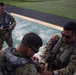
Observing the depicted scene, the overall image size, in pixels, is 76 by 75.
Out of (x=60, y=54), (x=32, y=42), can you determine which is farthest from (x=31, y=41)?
(x=60, y=54)

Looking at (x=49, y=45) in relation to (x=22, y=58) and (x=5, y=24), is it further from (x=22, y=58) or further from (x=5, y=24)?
(x=5, y=24)

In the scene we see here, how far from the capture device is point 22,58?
2670mm

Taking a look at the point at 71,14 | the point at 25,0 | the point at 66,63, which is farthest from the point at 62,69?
the point at 25,0

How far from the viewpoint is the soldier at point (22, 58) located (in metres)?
2.63

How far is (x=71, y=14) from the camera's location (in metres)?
13.2

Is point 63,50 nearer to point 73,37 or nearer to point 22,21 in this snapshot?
point 73,37

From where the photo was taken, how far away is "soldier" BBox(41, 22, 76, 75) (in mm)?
3820

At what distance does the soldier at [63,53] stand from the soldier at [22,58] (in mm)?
1015

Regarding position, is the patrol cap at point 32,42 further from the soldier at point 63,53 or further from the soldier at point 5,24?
the soldier at point 5,24

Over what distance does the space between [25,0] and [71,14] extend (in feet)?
22.0

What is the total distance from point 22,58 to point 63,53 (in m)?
1.41

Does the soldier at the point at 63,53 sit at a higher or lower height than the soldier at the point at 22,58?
lower

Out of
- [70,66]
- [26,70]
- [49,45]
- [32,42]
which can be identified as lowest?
[70,66]

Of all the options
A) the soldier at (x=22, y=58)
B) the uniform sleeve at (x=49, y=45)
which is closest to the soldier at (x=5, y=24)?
the uniform sleeve at (x=49, y=45)
